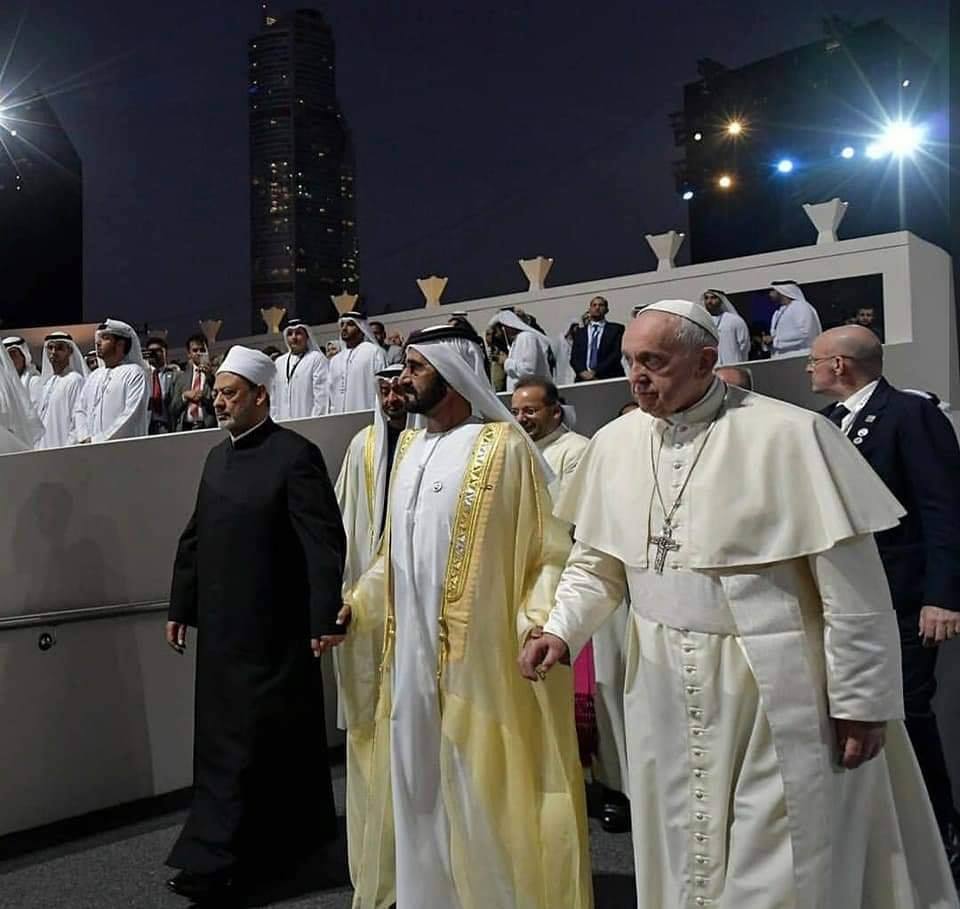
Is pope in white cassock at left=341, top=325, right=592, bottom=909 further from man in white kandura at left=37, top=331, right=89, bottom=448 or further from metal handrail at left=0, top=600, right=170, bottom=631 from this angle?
man in white kandura at left=37, top=331, right=89, bottom=448

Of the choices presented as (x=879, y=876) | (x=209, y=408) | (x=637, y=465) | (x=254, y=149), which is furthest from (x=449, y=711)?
(x=254, y=149)

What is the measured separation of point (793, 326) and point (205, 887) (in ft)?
29.9

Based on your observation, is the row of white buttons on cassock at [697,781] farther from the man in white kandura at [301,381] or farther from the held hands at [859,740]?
the man in white kandura at [301,381]

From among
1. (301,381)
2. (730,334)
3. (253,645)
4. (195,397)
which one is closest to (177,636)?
(253,645)

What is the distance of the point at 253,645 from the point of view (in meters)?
3.62

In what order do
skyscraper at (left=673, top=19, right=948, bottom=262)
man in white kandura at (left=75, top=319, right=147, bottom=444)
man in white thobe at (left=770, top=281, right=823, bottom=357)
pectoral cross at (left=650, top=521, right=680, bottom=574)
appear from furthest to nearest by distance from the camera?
skyscraper at (left=673, top=19, right=948, bottom=262)
man in white thobe at (left=770, top=281, right=823, bottom=357)
man in white kandura at (left=75, top=319, right=147, bottom=444)
pectoral cross at (left=650, top=521, right=680, bottom=574)

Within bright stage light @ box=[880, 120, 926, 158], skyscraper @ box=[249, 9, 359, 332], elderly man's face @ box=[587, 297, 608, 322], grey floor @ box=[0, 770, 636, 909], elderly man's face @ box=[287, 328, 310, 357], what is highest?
skyscraper @ box=[249, 9, 359, 332]

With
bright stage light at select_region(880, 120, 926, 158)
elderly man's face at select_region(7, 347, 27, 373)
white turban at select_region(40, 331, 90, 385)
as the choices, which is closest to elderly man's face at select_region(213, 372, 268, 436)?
white turban at select_region(40, 331, 90, 385)

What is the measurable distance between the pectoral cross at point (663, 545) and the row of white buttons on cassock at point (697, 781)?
0.54ft

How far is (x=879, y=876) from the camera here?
230cm

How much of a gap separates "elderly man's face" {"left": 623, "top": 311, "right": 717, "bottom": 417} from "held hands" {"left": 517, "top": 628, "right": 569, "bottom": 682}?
1.99 ft

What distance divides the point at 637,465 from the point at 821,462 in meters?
0.46

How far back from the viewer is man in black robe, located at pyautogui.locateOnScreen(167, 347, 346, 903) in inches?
140

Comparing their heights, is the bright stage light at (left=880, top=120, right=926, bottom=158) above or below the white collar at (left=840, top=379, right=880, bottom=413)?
above
